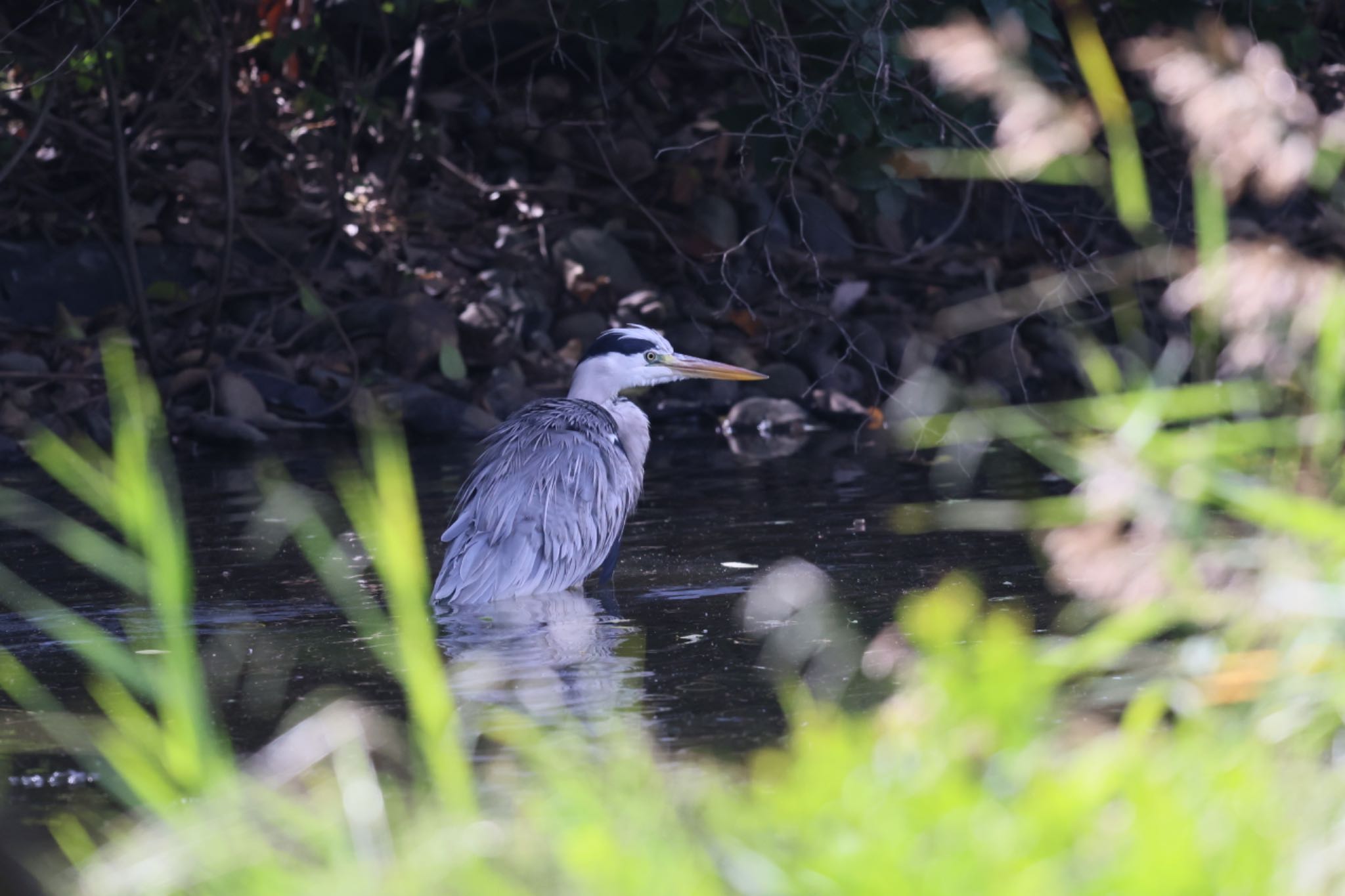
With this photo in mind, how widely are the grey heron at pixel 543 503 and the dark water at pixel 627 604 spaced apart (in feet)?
0.48

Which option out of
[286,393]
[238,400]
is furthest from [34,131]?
[286,393]

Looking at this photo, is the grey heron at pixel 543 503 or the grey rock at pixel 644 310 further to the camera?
the grey rock at pixel 644 310

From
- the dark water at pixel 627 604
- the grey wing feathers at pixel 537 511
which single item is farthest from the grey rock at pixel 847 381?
the grey wing feathers at pixel 537 511

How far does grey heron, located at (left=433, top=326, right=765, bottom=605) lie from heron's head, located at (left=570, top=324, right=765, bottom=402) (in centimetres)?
22

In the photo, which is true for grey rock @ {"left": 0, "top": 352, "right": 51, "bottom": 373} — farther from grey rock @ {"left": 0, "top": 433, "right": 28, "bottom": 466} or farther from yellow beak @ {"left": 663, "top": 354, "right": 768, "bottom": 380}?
yellow beak @ {"left": 663, "top": 354, "right": 768, "bottom": 380}

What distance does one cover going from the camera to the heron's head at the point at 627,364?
780 cm

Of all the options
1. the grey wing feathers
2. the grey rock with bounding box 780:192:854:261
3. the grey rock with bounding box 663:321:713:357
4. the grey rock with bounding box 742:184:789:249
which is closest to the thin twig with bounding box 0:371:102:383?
the grey rock with bounding box 663:321:713:357

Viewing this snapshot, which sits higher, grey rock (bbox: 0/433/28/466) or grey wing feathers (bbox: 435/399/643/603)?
grey rock (bbox: 0/433/28/466)

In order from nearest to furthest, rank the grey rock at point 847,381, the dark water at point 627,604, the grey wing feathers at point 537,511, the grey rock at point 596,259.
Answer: the dark water at point 627,604 → the grey wing feathers at point 537,511 → the grey rock at point 847,381 → the grey rock at point 596,259

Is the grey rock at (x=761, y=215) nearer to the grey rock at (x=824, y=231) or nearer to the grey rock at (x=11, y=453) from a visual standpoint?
the grey rock at (x=824, y=231)

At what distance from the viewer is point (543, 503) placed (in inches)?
267

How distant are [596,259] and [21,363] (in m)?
3.93

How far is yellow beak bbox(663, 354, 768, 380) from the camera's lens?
309 inches

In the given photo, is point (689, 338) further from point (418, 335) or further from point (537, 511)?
point (537, 511)
